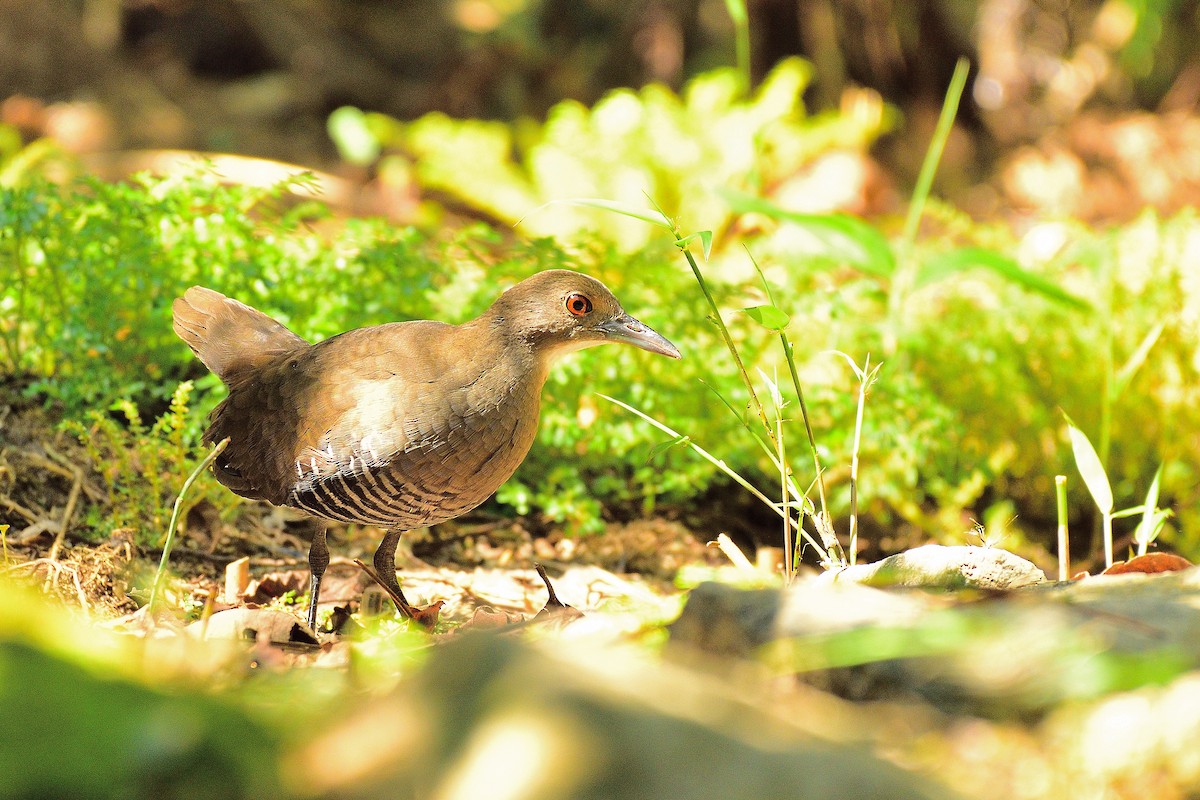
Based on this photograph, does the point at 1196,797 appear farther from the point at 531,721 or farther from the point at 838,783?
the point at 531,721

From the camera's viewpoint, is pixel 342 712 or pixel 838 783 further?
pixel 342 712

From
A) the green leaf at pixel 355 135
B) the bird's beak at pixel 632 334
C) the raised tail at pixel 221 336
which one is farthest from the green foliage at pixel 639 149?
the bird's beak at pixel 632 334

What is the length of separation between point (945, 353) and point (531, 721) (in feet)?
12.7

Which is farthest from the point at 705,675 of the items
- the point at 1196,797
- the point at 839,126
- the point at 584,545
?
the point at 839,126

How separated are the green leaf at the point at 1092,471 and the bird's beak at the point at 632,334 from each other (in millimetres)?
1144

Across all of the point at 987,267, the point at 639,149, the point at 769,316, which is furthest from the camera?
the point at 639,149

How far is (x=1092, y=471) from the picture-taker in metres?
3.21

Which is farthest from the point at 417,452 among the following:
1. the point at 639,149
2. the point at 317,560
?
the point at 639,149

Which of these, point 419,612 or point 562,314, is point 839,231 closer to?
point 562,314

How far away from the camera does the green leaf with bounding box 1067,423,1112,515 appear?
3.17 m

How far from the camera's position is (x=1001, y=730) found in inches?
70.8

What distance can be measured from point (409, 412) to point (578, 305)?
591 millimetres

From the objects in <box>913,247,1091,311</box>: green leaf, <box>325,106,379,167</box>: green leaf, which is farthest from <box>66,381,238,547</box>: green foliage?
<box>325,106,379,167</box>: green leaf

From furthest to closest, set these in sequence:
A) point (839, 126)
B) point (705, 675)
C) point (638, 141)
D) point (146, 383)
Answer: point (839, 126)
point (638, 141)
point (146, 383)
point (705, 675)
